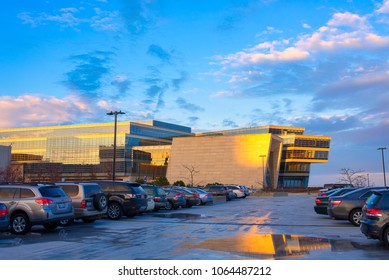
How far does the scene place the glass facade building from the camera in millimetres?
106688

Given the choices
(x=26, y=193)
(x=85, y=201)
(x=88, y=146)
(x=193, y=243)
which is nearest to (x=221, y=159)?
(x=88, y=146)

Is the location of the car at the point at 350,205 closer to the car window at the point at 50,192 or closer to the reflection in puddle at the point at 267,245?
the reflection in puddle at the point at 267,245

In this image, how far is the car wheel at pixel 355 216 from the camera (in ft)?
56.2

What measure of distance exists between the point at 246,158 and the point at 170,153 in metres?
19.7

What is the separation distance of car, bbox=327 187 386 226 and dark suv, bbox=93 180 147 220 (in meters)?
8.63

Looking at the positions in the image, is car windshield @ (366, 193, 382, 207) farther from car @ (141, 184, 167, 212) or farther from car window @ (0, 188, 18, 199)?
car @ (141, 184, 167, 212)

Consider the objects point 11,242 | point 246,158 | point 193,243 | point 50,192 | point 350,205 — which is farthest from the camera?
point 246,158

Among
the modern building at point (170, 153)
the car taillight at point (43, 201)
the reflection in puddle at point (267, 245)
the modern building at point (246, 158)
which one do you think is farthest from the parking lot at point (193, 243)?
the modern building at point (170, 153)

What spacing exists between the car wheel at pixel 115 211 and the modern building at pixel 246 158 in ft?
225

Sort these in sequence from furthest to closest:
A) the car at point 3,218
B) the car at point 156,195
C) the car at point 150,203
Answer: the car at point 156,195, the car at point 150,203, the car at point 3,218

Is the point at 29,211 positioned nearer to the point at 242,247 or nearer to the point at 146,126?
the point at 242,247

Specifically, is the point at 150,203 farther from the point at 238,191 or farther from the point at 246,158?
the point at 246,158

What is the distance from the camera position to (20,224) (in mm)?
14508

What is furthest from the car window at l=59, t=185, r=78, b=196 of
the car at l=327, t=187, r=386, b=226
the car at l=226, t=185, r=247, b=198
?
the car at l=226, t=185, r=247, b=198
